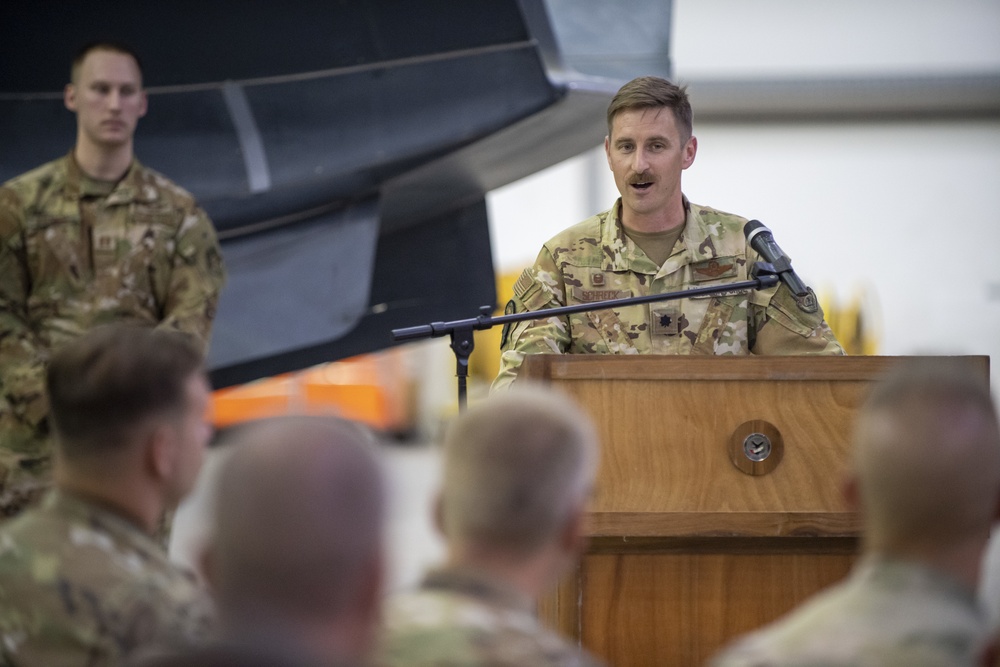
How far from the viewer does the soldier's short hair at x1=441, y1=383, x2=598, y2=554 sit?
1.36 metres

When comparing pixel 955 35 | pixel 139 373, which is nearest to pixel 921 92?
pixel 955 35

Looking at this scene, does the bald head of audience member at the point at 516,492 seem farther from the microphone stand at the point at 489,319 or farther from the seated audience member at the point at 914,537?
the microphone stand at the point at 489,319

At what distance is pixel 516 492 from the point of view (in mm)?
1359

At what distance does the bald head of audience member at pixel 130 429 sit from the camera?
170 centimetres

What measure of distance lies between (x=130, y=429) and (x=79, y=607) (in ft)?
0.88

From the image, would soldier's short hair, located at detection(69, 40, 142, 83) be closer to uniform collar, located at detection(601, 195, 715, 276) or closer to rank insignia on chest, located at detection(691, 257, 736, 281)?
uniform collar, located at detection(601, 195, 715, 276)

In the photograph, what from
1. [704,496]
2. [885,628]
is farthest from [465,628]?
[704,496]

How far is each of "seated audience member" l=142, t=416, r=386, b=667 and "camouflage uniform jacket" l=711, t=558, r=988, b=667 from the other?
1.23 feet

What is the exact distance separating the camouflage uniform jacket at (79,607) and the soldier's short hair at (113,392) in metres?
0.17

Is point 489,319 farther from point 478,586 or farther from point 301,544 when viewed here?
point 301,544

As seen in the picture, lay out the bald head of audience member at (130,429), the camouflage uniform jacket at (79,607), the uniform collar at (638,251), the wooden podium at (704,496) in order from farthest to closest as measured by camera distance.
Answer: the uniform collar at (638,251) < the wooden podium at (704,496) < the bald head of audience member at (130,429) < the camouflage uniform jacket at (79,607)

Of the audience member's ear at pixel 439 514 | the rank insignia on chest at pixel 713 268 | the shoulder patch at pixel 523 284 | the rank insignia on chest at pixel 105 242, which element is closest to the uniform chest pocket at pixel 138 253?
the rank insignia on chest at pixel 105 242

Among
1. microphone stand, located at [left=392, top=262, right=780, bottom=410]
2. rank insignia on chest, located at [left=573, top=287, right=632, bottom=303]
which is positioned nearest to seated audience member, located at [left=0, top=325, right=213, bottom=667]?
microphone stand, located at [left=392, top=262, right=780, bottom=410]

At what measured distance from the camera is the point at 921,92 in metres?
13.2
